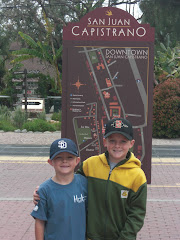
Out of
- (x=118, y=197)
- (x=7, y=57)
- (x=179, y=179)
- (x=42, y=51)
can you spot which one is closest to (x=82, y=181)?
(x=118, y=197)

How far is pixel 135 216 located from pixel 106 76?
3.59 meters

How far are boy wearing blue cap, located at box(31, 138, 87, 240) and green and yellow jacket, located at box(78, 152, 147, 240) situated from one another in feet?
0.31

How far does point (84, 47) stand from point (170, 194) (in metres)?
3.07

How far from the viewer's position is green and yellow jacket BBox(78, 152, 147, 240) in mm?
2969

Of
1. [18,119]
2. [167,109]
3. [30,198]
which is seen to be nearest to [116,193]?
[30,198]

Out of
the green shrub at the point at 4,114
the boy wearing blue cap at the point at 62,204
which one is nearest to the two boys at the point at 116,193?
the boy wearing blue cap at the point at 62,204

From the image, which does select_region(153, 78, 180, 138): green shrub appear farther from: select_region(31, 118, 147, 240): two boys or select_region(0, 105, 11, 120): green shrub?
select_region(31, 118, 147, 240): two boys

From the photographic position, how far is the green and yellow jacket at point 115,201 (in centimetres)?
297

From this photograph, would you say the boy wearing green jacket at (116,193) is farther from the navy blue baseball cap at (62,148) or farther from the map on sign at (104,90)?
the map on sign at (104,90)

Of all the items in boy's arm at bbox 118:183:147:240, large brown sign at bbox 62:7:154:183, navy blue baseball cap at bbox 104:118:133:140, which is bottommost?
boy's arm at bbox 118:183:147:240

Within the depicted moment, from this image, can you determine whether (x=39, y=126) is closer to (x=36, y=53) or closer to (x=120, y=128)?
(x=36, y=53)

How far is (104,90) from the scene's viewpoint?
6328 mm

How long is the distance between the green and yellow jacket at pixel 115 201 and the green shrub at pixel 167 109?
1382 cm

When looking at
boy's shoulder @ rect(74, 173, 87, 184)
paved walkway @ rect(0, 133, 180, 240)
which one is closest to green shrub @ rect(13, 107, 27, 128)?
paved walkway @ rect(0, 133, 180, 240)
